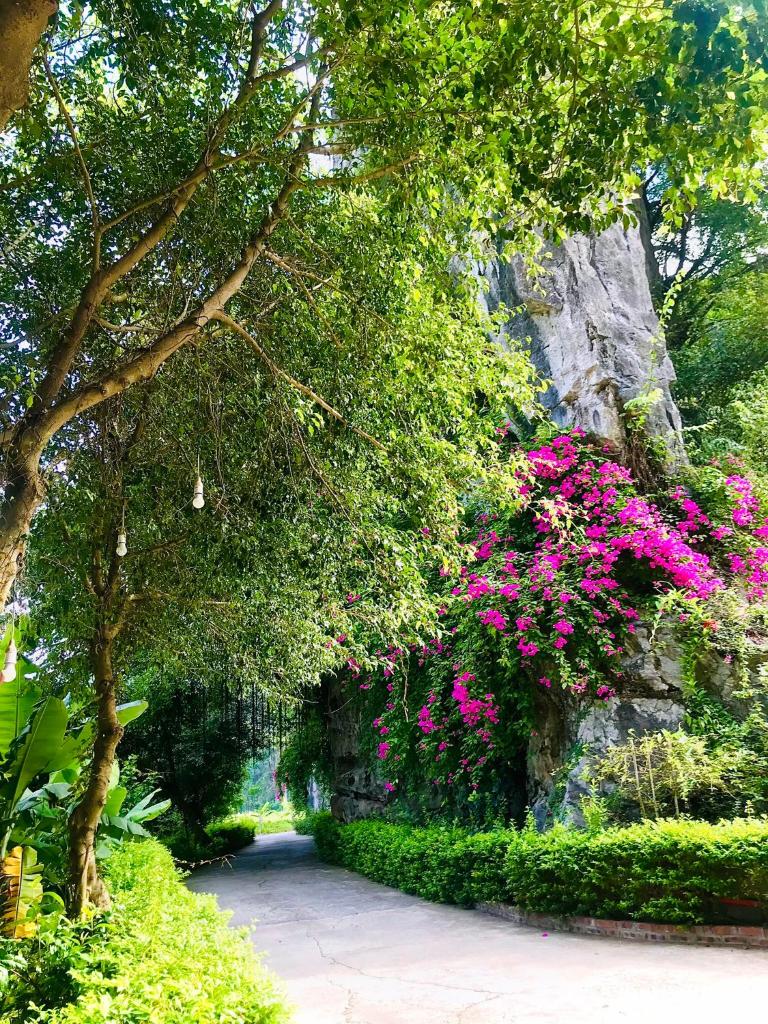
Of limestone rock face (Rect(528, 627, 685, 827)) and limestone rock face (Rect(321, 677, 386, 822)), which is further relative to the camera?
limestone rock face (Rect(321, 677, 386, 822))

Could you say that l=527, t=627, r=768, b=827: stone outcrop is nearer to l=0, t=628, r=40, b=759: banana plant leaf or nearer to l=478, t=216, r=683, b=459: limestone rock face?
l=478, t=216, r=683, b=459: limestone rock face

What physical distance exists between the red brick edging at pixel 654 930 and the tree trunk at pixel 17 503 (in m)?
6.17

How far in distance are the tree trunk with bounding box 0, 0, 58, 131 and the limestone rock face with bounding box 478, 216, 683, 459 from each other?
9.16m

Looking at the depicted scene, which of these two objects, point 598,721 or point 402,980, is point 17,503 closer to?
point 402,980

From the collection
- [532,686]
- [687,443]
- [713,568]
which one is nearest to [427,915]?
[532,686]

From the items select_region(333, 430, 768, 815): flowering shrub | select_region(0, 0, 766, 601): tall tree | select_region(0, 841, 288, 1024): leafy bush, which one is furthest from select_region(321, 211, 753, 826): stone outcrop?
select_region(0, 841, 288, 1024): leafy bush

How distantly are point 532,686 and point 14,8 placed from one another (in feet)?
28.5

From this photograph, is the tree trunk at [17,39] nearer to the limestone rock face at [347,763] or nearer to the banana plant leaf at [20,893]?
the banana plant leaf at [20,893]

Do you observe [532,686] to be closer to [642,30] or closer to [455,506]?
[455,506]

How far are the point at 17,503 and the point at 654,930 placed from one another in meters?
6.39

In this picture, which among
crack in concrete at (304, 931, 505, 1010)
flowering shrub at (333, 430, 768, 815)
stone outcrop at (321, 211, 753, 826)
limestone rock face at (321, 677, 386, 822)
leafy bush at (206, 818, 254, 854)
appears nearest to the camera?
crack in concrete at (304, 931, 505, 1010)

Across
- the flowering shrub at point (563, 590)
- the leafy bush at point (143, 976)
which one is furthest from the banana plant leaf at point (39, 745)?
Answer: the flowering shrub at point (563, 590)

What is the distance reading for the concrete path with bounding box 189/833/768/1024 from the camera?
461cm

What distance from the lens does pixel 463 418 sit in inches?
262
